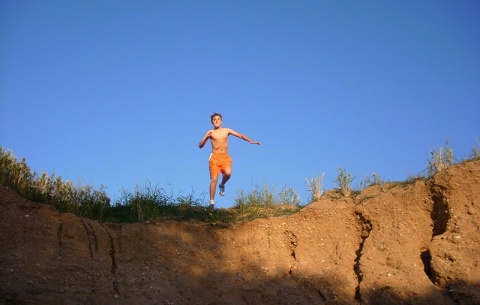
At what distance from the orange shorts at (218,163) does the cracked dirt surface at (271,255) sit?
1.31 m

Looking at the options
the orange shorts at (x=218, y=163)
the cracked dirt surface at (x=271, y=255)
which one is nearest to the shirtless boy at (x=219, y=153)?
the orange shorts at (x=218, y=163)

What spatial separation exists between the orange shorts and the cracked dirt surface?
1.31 m

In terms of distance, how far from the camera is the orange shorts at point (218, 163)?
411 inches

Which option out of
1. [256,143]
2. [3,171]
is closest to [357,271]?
[256,143]

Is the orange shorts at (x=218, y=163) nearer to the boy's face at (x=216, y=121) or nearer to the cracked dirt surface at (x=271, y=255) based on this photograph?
the boy's face at (x=216, y=121)

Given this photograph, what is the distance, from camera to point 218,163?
10484 millimetres

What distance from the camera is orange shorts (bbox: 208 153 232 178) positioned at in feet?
34.2

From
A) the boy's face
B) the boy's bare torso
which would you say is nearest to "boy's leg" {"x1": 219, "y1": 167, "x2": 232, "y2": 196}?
the boy's bare torso

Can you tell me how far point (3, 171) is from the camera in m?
9.05

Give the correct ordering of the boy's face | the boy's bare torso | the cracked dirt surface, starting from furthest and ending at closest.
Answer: the boy's face
the boy's bare torso
the cracked dirt surface

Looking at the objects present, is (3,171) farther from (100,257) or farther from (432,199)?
(432,199)

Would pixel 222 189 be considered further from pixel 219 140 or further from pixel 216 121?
pixel 216 121

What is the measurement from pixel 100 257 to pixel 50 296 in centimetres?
119

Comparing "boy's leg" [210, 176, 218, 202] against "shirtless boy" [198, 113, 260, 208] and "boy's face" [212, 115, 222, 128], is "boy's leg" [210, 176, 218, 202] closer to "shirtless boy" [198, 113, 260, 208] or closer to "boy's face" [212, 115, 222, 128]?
"shirtless boy" [198, 113, 260, 208]
